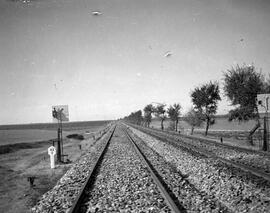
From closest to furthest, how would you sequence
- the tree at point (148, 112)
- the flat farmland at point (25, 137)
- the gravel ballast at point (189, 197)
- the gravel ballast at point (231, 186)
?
the gravel ballast at point (189, 197), the gravel ballast at point (231, 186), the flat farmland at point (25, 137), the tree at point (148, 112)

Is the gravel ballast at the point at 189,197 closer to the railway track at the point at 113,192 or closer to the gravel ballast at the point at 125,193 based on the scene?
the railway track at the point at 113,192

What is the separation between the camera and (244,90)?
2233 centimetres

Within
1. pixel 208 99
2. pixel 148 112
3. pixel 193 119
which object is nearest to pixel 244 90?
pixel 208 99

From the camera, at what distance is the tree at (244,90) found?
72.3 feet

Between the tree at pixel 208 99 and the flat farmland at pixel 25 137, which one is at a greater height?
the tree at pixel 208 99

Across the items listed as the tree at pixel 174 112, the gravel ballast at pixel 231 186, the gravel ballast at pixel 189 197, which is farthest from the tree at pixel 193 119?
the gravel ballast at pixel 189 197

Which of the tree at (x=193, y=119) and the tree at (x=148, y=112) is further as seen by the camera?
the tree at (x=148, y=112)

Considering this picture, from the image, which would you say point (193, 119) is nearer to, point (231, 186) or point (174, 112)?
point (174, 112)

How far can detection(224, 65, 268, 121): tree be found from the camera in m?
22.0

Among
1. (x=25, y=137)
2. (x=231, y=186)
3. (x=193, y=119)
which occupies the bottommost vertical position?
(x=25, y=137)

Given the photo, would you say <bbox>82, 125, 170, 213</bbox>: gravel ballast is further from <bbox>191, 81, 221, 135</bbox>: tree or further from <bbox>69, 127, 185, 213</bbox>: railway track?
<bbox>191, 81, 221, 135</bbox>: tree

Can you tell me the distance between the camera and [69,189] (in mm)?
8086

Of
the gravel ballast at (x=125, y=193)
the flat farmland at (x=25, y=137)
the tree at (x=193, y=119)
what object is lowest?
the flat farmland at (x=25, y=137)

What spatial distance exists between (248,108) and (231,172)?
1572 cm
